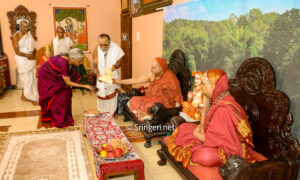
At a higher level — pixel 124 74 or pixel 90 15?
pixel 90 15

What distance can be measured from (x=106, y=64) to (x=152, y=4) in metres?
1.70

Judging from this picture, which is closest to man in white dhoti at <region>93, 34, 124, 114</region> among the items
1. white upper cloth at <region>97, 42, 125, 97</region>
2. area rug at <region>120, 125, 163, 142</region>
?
white upper cloth at <region>97, 42, 125, 97</region>

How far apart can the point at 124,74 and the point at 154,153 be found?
15.2 feet

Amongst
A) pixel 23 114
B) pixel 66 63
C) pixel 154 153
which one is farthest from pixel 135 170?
pixel 23 114

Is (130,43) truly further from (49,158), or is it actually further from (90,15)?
(49,158)

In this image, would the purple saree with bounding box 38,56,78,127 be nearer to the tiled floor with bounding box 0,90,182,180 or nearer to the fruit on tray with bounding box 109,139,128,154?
the tiled floor with bounding box 0,90,182,180

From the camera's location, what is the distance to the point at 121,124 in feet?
16.5

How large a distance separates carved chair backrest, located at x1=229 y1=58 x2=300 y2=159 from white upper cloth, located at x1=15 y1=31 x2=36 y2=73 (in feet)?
17.4

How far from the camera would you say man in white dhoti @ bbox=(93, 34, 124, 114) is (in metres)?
4.91

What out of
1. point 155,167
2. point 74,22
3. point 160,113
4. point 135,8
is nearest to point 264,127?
point 155,167

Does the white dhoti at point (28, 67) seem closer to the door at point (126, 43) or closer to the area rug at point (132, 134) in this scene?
the door at point (126, 43)

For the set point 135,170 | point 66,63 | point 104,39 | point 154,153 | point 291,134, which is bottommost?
point 154,153

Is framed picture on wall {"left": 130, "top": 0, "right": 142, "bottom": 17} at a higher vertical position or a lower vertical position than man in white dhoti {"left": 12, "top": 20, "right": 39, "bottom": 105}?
higher

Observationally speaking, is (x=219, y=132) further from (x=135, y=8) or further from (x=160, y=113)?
(x=135, y=8)
